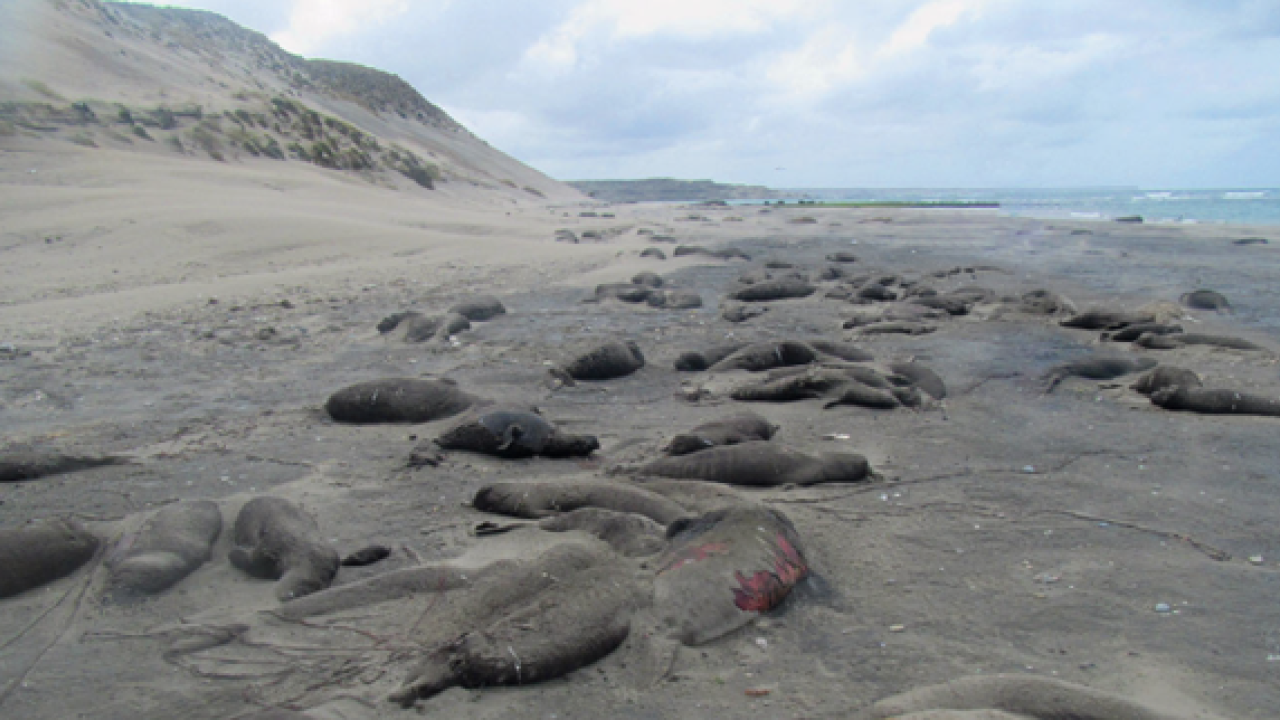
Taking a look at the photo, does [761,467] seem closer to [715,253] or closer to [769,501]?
[769,501]

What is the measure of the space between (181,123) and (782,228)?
19.3m

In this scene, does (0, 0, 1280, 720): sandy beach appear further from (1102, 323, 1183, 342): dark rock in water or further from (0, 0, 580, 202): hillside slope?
(0, 0, 580, 202): hillside slope

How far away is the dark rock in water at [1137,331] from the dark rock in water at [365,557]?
8489 millimetres

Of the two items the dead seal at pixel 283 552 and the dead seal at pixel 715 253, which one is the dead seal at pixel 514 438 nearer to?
the dead seal at pixel 283 552

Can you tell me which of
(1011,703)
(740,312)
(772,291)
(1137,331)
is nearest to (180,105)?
(772,291)

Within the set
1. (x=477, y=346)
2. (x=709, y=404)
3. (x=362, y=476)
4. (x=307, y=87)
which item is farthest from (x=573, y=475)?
(x=307, y=87)

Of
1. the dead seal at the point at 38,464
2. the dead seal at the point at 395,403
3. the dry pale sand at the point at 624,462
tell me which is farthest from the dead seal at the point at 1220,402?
the dead seal at the point at 38,464

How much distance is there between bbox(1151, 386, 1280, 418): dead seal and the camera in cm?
665

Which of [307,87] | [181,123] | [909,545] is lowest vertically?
[909,545]

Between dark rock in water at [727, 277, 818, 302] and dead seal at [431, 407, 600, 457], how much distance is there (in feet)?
23.8

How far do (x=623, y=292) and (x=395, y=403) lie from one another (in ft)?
20.7

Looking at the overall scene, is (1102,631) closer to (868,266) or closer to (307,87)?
(868,266)

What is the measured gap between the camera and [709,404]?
7410mm

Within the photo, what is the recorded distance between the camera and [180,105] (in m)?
27.9
